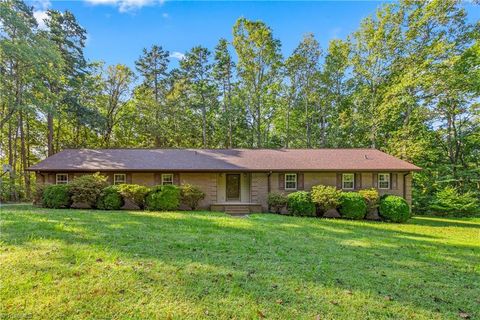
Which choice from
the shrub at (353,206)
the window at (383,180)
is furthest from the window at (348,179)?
the shrub at (353,206)

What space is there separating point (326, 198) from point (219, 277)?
9.17 m

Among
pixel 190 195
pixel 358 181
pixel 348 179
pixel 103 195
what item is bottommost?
pixel 190 195

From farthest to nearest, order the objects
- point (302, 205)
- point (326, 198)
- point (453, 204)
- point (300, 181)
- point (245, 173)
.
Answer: point (453, 204), point (245, 173), point (300, 181), point (302, 205), point (326, 198)

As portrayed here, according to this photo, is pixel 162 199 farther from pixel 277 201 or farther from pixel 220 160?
pixel 277 201

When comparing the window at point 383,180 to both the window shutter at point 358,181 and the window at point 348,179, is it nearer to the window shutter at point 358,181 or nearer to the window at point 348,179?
the window shutter at point 358,181

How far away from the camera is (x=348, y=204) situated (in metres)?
12.1

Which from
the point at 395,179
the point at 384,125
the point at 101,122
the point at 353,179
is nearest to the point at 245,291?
the point at 353,179

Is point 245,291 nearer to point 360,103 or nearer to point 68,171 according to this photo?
point 68,171

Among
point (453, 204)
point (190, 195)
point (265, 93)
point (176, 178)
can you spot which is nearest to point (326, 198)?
point (190, 195)

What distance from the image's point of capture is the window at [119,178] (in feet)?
47.4

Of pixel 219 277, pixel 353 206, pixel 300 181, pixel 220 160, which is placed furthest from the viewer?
pixel 220 160

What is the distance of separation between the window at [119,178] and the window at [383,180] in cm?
1379

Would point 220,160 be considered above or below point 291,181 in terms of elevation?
above

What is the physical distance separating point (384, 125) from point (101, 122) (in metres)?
23.2
